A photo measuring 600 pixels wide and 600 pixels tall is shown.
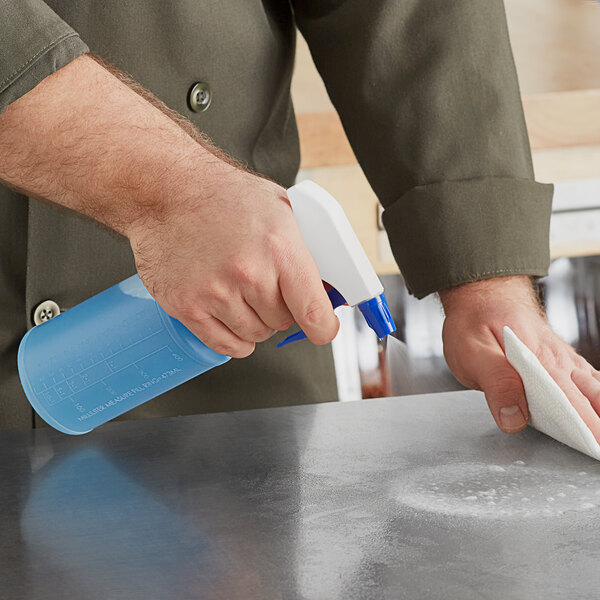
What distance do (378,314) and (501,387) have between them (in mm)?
156

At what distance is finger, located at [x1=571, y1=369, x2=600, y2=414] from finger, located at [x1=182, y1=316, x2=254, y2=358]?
30 centimetres

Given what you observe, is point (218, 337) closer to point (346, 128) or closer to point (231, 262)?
point (231, 262)

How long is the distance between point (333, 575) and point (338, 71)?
0.68 meters

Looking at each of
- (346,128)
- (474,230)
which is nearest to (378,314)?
(474,230)

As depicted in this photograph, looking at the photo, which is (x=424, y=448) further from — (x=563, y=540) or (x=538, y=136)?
(x=538, y=136)

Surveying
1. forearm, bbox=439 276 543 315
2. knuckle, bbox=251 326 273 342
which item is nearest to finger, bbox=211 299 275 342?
knuckle, bbox=251 326 273 342

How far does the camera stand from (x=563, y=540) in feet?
1.47

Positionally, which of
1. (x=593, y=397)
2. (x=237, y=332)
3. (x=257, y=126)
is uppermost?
(x=257, y=126)

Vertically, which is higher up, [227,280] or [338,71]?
[338,71]

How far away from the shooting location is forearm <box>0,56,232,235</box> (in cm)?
57

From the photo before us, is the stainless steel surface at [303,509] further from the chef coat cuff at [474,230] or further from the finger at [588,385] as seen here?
the chef coat cuff at [474,230]

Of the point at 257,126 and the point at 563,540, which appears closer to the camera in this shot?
the point at 563,540

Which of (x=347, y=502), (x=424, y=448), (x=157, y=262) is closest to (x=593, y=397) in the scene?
(x=424, y=448)

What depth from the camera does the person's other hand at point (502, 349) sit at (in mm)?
659
